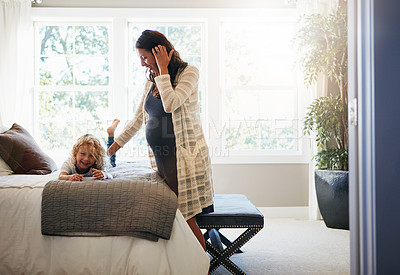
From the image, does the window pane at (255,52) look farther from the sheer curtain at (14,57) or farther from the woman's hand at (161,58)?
the woman's hand at (161,58)

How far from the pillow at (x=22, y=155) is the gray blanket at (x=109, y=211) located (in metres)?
0.86

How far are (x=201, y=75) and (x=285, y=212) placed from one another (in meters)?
1.81

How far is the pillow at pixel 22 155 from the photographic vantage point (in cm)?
276

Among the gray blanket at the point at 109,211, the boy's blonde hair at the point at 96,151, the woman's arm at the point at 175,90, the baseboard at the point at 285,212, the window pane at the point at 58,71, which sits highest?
the window pane at the point at 58,71

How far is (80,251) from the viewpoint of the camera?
203 centimetres

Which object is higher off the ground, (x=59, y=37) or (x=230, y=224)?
(x=59, y=37)

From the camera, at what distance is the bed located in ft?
6.59

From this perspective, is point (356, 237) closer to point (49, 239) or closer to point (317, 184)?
point (49, 239)

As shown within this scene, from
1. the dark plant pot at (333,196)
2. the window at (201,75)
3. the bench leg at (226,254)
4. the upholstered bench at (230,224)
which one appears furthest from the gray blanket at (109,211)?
the window at (201,75)

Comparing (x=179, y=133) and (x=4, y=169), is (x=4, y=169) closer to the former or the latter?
(x=4, y=169)

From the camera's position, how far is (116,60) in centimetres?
439

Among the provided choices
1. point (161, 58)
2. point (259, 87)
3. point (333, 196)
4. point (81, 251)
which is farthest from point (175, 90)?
point (259, 87)

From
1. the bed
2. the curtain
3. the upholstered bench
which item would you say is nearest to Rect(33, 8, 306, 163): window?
the curtain

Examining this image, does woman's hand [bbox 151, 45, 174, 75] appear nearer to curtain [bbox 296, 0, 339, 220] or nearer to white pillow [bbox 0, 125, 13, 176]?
white pillow [bbox 0, 125, 13, 176]
